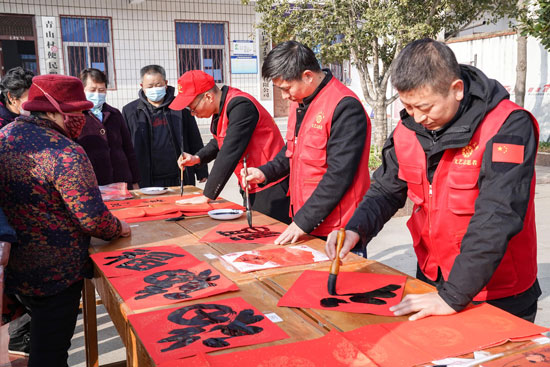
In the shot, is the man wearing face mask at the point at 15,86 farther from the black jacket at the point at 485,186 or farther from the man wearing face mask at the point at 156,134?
the black jacket at the point at 485,186

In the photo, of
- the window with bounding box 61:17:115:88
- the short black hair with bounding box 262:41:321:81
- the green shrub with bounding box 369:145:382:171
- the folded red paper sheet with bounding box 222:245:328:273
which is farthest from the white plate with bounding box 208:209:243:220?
the window with bounding box 61:17:115:88

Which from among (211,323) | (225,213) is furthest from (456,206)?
(225,213)

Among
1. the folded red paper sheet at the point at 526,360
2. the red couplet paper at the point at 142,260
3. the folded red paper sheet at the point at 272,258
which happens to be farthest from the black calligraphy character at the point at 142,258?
the folded red paper sheet at the point at 526,360

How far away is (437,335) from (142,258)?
116 cm

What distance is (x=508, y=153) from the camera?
4.47 feet

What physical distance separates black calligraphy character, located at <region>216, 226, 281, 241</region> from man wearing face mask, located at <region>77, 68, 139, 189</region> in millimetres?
1551

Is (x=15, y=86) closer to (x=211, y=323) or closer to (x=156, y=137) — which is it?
(x=156, y=137)

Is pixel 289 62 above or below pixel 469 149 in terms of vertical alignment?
above

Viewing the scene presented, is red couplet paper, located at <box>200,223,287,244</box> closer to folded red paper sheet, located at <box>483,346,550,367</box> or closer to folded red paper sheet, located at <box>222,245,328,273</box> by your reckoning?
folded red paper sheet, located at <box>222,245,328,273</box>

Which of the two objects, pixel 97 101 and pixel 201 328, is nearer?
pixel 201 328

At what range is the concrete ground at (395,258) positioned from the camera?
2.96 meters

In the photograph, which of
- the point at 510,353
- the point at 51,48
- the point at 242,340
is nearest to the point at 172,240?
the point at 242,340

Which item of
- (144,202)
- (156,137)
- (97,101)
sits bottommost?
(144,202)

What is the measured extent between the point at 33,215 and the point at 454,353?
153cm
